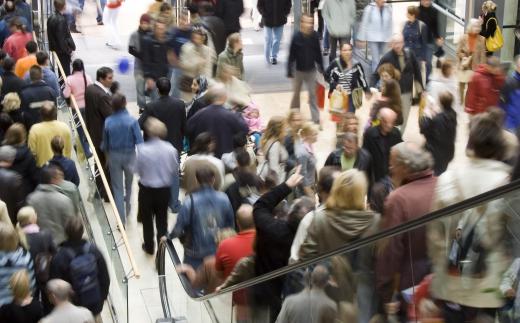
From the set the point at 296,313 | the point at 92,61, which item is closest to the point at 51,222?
the point at 296,313

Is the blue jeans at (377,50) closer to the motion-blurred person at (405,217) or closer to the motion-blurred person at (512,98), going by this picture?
the motion-blurred person at (512,98)

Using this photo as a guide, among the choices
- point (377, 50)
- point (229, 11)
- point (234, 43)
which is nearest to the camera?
point (234, 43)

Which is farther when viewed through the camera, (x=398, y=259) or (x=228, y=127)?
(x=228, y=127)

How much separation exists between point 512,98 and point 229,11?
7289 millimetres

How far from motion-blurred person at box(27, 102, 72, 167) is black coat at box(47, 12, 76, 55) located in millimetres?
5424

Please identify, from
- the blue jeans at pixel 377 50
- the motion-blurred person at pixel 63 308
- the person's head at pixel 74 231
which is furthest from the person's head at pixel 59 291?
the blue jeans at pixel 377 50

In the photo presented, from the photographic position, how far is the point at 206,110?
1143 cm

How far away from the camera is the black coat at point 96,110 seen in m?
12.7

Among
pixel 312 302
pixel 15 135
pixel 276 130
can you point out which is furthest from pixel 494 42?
pixel 312 302

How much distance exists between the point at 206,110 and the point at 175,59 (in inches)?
126

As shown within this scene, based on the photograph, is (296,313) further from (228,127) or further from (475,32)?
(475,32)

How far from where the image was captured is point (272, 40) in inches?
727

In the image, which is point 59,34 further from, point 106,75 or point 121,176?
point 121,176

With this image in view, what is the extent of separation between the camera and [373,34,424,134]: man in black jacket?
12625 mm
